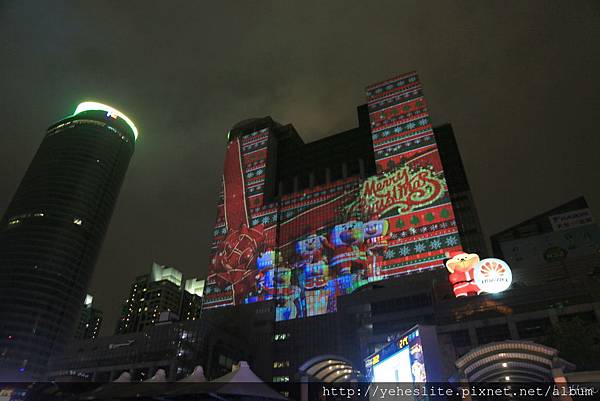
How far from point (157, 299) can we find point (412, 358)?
174 m

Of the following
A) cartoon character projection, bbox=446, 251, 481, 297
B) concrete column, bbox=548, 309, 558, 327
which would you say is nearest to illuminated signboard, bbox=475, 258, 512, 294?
cartoon character projection, bbox=446, 251, 481, 297

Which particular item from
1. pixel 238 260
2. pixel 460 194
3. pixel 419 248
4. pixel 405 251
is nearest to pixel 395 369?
pixel 419 248

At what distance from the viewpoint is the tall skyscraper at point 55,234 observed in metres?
120

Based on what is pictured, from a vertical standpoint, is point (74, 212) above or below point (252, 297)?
above

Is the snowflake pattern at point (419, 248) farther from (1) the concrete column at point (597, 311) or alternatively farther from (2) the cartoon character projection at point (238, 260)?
(2) the cartoon character projection at point (238, 260)

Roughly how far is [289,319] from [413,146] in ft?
138

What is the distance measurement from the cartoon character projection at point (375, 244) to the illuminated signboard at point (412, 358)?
190 feet

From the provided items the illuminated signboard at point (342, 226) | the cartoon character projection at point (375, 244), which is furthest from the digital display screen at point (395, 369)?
the cartoon character projection at point (375, 244)

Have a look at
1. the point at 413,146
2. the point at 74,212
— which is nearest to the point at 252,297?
the point at 413,146

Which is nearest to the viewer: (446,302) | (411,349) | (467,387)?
(411,349)

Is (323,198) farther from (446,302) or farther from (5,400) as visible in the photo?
(5,400)

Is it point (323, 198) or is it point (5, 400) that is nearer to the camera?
point (5, 400)

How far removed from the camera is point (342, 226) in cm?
8519

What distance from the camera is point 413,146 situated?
260ft
